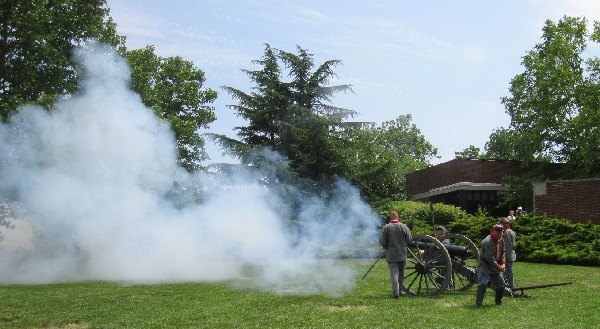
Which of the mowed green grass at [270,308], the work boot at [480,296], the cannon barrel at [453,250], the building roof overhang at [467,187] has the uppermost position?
the building roof overhang at [467,187]

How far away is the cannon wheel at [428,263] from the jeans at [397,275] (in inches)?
9.3

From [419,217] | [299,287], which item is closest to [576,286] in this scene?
[299,287]

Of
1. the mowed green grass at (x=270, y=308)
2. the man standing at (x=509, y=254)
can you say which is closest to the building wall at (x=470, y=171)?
the mowed green grass at (x=270, y=308)

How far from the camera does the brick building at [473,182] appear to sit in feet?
127

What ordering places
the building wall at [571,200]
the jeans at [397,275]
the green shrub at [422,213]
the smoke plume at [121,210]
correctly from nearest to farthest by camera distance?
1. the jeans at [397,275]
2. the smoke plume at [121,210]
3. the green shrub at [422,213]
4. the building wall at [571,200]

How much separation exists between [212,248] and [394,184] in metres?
18.5

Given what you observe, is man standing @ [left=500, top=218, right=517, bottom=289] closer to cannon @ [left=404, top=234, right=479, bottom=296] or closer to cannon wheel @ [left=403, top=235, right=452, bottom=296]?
cannon @ [left=404, top=234, right=479, bottom=296]

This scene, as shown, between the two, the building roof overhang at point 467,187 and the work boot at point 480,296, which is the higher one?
the building roof overhang at point 467,187

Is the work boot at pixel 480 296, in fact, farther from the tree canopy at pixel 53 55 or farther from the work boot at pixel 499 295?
the tree canopy at pixel 53 55

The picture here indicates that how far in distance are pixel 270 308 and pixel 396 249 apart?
305 cm

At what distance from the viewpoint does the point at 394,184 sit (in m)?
36.6

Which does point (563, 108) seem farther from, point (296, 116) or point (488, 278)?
point (488, 278)

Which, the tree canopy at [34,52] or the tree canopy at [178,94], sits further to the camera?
the tree canopy at [178,94]

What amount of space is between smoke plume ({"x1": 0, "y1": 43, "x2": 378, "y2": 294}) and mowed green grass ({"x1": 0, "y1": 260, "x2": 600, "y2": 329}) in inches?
135
